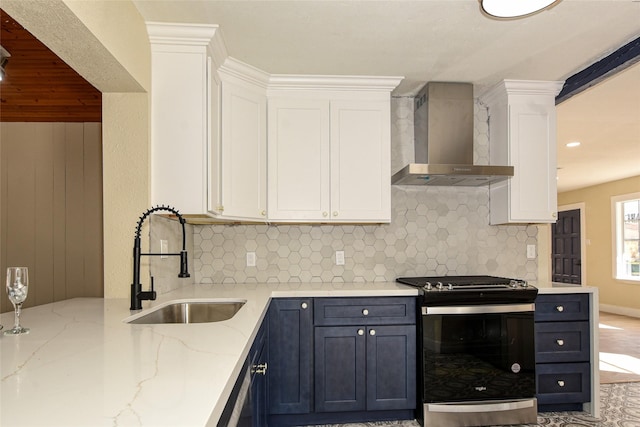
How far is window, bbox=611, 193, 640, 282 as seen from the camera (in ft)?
22.1

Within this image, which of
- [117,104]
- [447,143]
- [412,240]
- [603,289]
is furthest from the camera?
[603,289]

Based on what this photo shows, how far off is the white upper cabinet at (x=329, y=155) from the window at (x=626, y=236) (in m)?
6.17

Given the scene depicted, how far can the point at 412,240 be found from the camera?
322cm

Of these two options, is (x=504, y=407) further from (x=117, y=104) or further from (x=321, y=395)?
(x=117, y=104)

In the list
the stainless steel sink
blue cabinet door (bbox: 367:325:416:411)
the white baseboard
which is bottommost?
the white baseboard

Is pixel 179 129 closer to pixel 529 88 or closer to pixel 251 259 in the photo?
pixel 251 259

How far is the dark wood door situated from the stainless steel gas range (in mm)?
6410

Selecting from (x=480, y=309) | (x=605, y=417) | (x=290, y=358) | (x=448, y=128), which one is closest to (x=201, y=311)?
(x=290, y=358)

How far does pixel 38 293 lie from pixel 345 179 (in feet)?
8.86

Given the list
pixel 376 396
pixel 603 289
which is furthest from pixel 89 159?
pixel 603 289

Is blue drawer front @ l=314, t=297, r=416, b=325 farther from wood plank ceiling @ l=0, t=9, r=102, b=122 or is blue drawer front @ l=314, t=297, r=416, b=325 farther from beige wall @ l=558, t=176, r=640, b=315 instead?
beige wall @ l=558, t=176, r=640, b=315

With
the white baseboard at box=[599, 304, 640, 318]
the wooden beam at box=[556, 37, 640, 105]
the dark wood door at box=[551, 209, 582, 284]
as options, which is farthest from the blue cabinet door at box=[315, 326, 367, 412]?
the dark wood door at box=[551, 209, 582, 284]

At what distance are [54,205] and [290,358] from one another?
2.42 meters

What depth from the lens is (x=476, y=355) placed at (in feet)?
8.29
